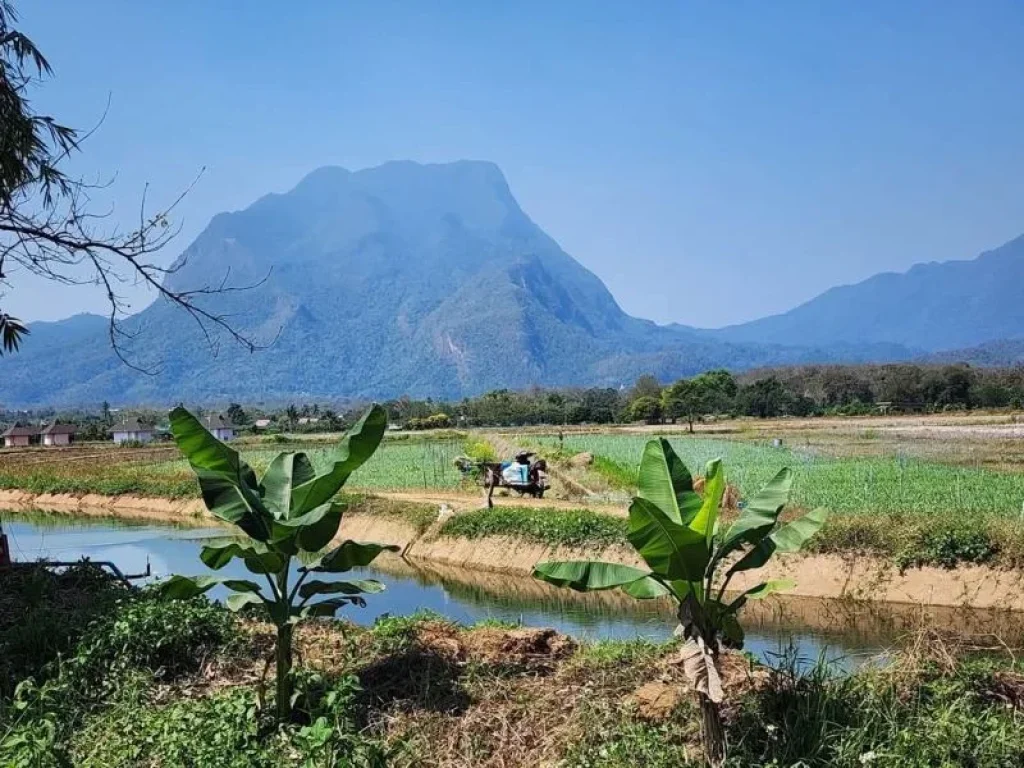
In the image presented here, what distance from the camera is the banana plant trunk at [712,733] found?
158 inches

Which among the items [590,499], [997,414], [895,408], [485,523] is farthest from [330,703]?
[895,408]

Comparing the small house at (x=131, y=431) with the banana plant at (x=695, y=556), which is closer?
the banana plant at (x=695, y=556)

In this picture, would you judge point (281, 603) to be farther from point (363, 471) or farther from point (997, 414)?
point (997, 414)

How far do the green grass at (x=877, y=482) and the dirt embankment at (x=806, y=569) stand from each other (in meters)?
1.43

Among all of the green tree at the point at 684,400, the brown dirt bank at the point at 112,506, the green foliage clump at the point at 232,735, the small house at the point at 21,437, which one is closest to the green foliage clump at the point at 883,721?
the green foliage clump at the point at 232,735

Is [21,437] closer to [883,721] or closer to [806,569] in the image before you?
[806,569]

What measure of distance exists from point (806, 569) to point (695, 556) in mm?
10078

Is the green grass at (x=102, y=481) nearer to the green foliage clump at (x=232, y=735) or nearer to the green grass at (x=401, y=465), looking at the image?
the green grass at (x=401, y=465)

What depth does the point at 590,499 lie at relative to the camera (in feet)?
64.6

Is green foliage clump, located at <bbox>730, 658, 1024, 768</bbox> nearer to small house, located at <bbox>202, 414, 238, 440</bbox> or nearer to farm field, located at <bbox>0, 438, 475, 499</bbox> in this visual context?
farm field, located at <bbox>0, 438, 475, 499</bbox>

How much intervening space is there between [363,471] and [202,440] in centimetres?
2732

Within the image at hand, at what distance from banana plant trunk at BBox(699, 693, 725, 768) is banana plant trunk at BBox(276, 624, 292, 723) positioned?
219 cm

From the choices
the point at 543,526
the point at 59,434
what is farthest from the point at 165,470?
the point at 59,434

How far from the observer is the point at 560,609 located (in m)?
12.8
